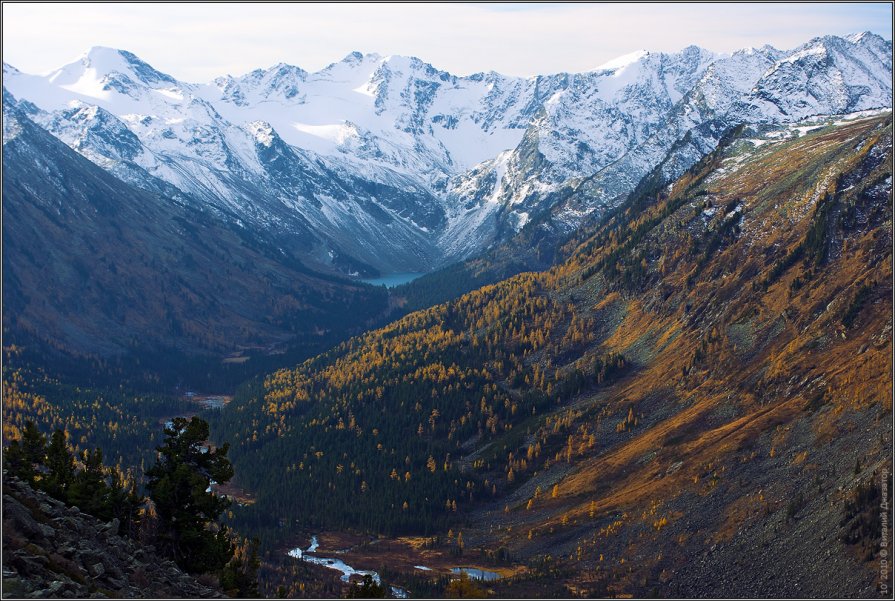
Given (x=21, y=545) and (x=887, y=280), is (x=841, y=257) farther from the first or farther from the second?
(x=21, y=545)

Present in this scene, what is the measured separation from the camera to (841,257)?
649 ft

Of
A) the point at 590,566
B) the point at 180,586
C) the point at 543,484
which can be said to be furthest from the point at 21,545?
the point at 543,484

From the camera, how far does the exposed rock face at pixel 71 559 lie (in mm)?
51750

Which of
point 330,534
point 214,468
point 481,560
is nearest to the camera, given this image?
point 214,468

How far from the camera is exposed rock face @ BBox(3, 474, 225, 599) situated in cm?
5175

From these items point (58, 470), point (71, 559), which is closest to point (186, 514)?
point (58, 470)

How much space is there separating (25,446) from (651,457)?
127m

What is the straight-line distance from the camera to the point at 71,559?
190 feet

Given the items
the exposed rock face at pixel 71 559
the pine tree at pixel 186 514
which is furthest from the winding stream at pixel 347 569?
the exposed rock face at pixel 71 559

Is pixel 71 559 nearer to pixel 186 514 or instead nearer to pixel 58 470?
pixel 186 514

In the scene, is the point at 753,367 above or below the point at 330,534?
above

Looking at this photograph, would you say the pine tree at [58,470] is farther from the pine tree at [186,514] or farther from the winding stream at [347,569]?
the winding stream at [347,569]

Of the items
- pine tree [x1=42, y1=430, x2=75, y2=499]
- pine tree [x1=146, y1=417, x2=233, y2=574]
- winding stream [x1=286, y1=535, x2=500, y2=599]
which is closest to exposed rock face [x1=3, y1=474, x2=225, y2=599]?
pine tree [x1=146, y1=417, x2=233, y2=574]

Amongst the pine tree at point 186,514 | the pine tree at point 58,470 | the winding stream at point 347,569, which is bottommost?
the winding stream at point 347,569
